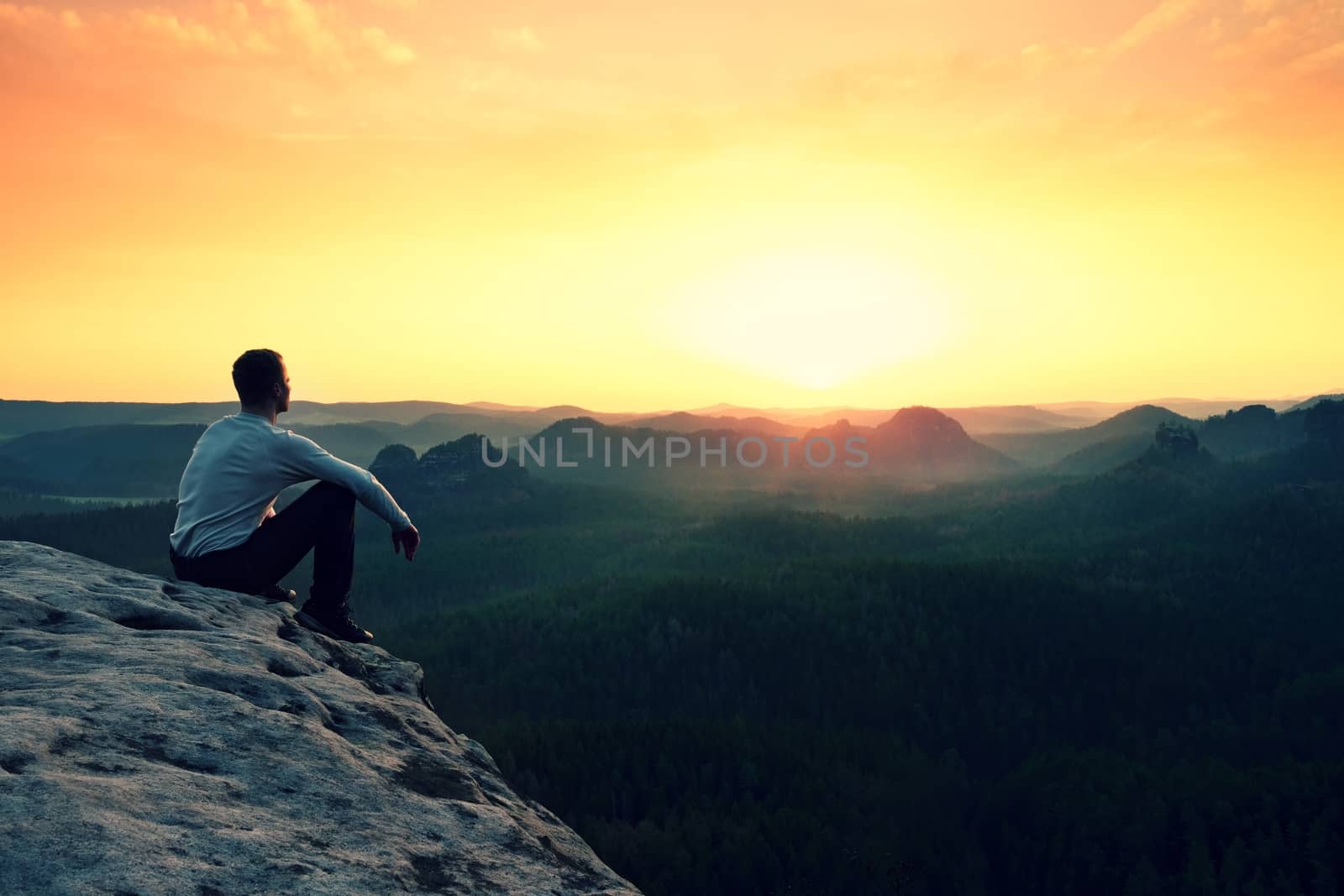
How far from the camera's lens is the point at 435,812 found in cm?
1046

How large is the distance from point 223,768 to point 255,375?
738 centimetres

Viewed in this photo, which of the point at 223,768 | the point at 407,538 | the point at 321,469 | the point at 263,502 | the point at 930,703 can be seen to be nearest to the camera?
the point at 223,768

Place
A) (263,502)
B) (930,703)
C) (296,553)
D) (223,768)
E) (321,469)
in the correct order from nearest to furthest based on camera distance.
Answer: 1. (223,768)
2. (321,469)
3. (263,502)
4. (296,553)
5. (930,703)

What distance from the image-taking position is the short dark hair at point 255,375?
48.7ft

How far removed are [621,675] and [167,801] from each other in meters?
124

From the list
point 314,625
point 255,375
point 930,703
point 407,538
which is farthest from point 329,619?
point 930,703

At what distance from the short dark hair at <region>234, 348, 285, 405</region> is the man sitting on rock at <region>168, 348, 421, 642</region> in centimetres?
1

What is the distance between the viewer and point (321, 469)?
47.7ft

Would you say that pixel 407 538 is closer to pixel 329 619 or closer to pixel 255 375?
pixel 329 619

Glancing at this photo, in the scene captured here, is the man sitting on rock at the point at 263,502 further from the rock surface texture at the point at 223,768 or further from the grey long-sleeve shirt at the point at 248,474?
the rock surface texture at the point at 223,768

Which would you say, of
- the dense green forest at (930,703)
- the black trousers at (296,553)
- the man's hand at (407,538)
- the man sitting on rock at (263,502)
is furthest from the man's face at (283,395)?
the dense green forest at (930,703)

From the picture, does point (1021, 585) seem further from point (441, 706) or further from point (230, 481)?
point (230, 481)

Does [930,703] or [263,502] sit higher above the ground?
[263,502]

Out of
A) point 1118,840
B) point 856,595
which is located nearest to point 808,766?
point 1118,840
